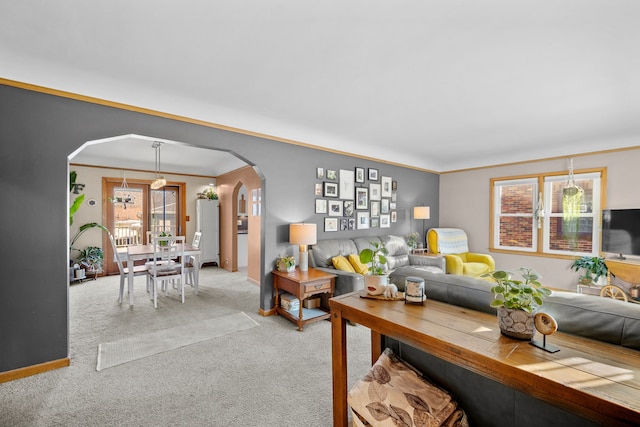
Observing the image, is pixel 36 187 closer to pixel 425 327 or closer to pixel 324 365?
pixel 324 365

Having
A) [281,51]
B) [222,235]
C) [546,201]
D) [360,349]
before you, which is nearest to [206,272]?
[222,235]

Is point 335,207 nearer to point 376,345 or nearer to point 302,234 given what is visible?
point 302,234

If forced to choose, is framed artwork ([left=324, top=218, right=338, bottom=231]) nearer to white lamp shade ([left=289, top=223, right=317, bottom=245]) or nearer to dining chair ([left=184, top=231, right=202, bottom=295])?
white lamp shade ([left=289, top=223, right=317, bottom=245])

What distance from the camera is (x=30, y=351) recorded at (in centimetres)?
235

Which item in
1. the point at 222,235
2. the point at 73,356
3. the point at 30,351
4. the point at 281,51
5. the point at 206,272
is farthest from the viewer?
the point at 222,235

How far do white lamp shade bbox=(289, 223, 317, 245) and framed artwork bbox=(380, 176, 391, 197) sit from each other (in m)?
2.25

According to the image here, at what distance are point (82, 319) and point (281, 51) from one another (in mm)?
4029

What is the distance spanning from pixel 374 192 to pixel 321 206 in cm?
135

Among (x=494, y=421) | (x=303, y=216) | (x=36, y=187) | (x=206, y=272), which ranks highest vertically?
(x=36, y=187)

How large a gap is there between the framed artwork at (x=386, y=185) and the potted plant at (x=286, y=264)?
2.54 m

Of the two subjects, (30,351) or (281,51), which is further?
(30,351)

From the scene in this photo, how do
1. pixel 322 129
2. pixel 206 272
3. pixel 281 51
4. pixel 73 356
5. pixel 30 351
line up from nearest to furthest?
1. pixel 281 51
2. pixel 30 351
3. pixel 73 356
4. pixel 322 129
5. pixel 206 272

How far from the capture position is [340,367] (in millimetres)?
1624

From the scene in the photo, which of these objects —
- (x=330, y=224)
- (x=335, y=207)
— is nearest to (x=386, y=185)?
(x=335, y=207)
